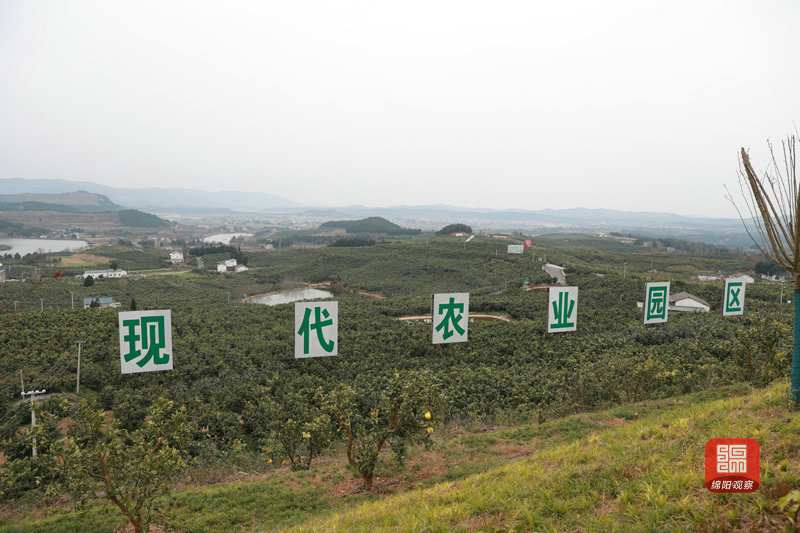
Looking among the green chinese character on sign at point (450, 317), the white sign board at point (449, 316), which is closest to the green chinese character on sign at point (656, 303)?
the white sign board at point (449, 316)

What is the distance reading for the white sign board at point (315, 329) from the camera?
42.6 ft

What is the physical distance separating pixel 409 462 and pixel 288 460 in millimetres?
4179

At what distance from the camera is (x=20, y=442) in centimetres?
1098

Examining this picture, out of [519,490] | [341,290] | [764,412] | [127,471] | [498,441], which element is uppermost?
[764,412]

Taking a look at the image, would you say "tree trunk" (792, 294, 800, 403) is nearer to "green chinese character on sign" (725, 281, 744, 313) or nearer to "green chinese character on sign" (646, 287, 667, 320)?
"green chinese character on sign" (646, 287, 667, 320)

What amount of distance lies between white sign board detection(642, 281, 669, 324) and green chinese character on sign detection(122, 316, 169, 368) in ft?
62.7

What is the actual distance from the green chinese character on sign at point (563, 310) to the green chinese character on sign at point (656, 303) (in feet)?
12.2

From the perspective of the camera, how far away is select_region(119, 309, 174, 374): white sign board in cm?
1216

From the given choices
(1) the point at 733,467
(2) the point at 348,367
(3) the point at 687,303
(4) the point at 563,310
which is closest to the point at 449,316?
(4) the point at 563,310

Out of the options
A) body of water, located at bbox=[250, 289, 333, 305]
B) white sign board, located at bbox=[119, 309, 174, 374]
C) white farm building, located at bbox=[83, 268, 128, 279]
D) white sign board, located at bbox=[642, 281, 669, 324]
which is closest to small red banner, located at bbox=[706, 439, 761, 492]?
white sign board, located at bbox=[119, 309, 174, 374]

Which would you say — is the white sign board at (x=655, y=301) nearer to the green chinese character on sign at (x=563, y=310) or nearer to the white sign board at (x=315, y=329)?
the green chinese character on sign at (x=563, y=310)

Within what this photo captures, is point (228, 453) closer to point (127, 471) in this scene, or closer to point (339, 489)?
point (339, 489)

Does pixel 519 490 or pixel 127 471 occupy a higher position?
pixel 519 490

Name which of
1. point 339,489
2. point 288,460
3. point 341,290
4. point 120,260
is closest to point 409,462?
point 339,489
